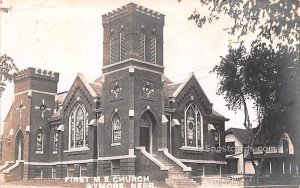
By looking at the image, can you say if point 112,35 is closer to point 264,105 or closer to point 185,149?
point 185,149

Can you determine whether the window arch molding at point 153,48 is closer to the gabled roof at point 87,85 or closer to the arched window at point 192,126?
the arched window at point 192,126

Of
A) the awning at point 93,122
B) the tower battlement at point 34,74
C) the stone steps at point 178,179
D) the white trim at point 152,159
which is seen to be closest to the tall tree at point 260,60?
the stone steps at point 178,179

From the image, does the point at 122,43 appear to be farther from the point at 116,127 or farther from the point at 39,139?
the point at 39,139

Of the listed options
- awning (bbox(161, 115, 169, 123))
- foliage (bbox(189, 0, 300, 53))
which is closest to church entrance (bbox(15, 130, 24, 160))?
awning (bbox(161, 115, 169, 123))

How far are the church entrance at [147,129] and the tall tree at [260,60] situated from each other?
602 centimetres

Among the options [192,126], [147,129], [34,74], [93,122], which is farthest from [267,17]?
[34,74]

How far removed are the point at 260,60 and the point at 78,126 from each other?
12.7 m

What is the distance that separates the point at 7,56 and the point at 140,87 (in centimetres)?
687

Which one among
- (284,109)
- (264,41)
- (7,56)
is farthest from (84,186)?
(264,41)

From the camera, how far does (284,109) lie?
11703mm

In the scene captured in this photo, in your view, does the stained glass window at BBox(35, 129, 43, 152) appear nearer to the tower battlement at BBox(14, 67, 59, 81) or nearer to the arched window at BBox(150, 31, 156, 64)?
the tower battlement at BBox(14, 67, 59, 81)

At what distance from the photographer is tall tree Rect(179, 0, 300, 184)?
367 inches

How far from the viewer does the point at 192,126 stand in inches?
862

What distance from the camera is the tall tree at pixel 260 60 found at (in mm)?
9322
